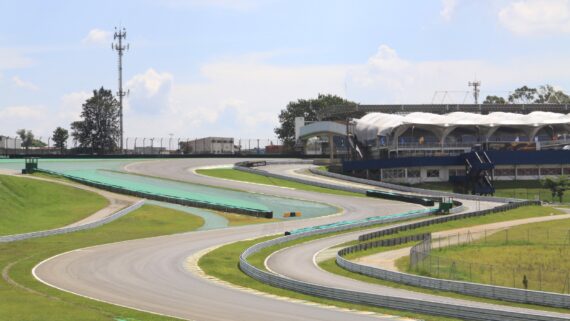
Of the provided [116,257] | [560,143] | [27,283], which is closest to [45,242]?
[116,257]

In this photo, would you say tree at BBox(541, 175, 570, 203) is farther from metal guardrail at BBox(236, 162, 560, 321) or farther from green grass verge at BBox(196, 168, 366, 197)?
metal guardrail at BBox(236, 162, 560, 321)

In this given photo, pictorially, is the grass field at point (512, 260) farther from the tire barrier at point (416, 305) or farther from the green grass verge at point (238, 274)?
the green grass verge at point (238, 274)

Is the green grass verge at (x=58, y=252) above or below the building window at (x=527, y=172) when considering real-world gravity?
below

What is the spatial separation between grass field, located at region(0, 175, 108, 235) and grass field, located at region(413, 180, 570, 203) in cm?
5648

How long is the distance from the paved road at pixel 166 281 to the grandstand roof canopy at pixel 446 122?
6739 cm

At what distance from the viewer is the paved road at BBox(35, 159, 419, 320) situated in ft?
108

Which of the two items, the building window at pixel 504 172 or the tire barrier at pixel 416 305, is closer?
the tire barrier at pixel 416 305

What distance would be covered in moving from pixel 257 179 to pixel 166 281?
80428 mm

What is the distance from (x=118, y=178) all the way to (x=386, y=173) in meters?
45.7

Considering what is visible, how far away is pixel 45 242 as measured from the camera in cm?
Answer: 6025

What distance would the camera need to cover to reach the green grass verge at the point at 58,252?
3172cm

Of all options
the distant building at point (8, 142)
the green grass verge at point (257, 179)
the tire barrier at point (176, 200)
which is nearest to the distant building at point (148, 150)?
the distant building at point (8, 142)

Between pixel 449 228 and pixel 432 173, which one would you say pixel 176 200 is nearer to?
pixel 449 228

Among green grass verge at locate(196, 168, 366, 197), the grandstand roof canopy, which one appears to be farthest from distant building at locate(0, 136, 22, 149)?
the grandstand roof canopy
